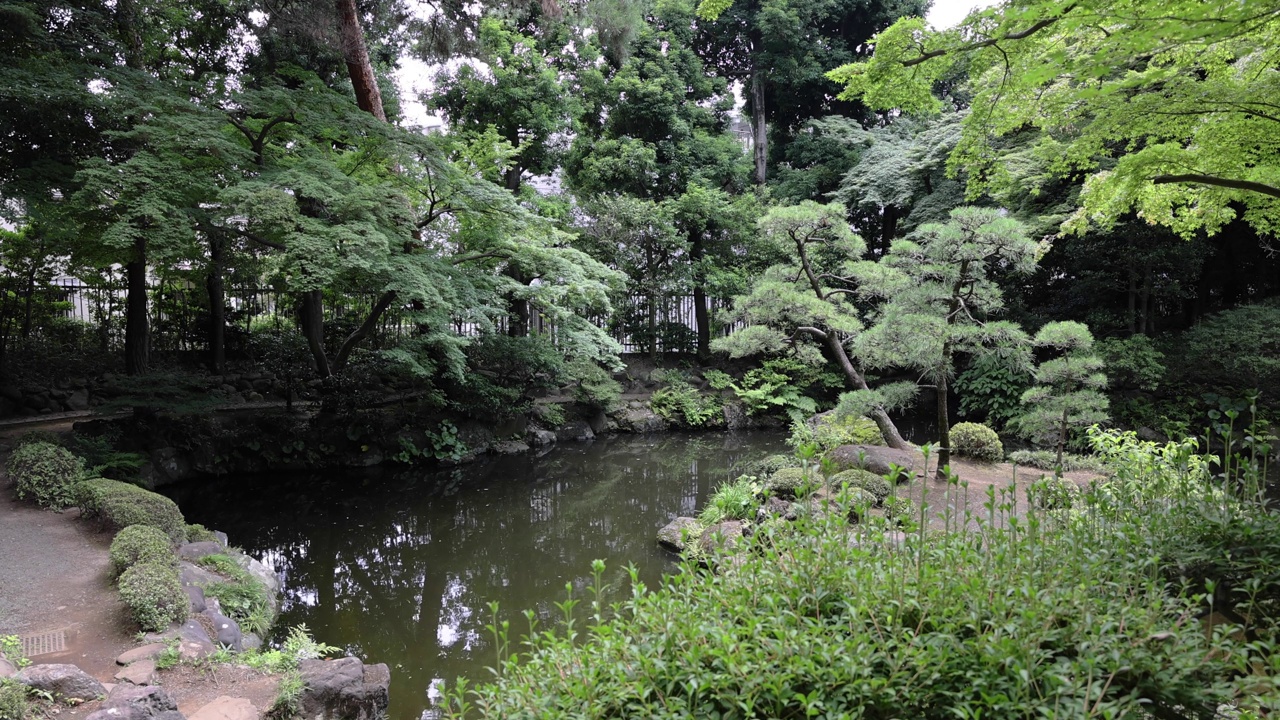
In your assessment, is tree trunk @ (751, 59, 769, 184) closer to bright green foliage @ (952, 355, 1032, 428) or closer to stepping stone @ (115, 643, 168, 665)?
bright green foliage @ (952, 355, 1032, 428)

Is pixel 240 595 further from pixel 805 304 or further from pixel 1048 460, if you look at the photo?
pixel 1048 460

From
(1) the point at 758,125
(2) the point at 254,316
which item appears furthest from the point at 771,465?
(1) the point at 758,125

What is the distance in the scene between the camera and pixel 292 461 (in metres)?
9.20

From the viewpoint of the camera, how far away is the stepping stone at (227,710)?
306 centimetres

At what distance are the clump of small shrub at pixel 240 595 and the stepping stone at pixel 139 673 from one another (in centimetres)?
95

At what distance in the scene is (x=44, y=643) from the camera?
356cm

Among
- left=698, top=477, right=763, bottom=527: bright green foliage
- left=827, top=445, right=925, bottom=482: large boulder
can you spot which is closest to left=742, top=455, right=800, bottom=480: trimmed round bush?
left=827, top=445, right=925, bottom=482: large boulder

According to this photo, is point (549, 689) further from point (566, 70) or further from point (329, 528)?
point (566, 70)

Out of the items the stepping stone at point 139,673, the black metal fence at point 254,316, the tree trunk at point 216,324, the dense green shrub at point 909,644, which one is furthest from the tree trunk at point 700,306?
the dense green shrub at point 909,644

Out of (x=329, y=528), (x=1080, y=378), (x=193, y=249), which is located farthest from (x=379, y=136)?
(x=1080, y=378)

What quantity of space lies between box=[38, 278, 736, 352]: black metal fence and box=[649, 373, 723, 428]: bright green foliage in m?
1.66

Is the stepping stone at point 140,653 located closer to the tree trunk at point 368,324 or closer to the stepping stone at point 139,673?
the stepping stone at point 139,673

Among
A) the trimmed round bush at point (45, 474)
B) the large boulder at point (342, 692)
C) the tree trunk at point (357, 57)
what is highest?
the tree trunk at point (357, 57)

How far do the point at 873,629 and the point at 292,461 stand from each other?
9309mm
